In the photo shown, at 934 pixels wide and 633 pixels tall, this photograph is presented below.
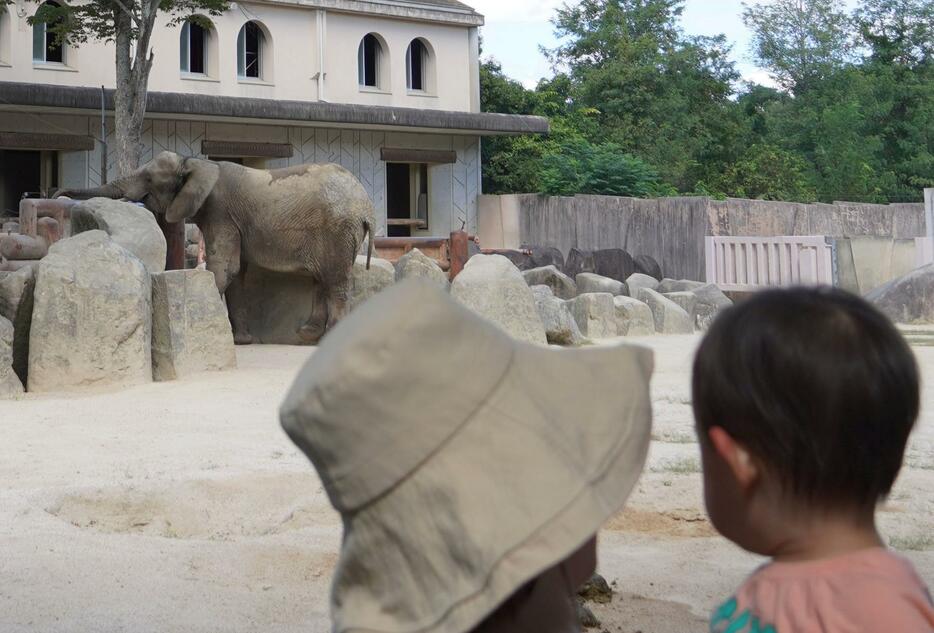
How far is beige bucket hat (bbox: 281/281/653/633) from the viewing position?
1.24 metres

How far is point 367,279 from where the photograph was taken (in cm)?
1270

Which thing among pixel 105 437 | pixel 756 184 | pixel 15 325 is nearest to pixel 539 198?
pixel 756 184

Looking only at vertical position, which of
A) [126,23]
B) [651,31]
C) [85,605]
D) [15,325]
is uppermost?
[651,31]

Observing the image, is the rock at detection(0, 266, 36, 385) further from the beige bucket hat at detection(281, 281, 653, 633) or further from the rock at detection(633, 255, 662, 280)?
the rock at detection(633, 255, 662, 280)

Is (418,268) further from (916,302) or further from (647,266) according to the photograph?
(647,266)

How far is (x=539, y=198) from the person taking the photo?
2441 cm

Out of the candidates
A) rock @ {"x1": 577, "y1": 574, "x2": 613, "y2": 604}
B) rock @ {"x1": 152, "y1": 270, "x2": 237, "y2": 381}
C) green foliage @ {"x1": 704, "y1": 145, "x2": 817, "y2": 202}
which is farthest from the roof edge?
rock @ {"x1": 577, "y1": 574, "x2": 613, "y2": 604}

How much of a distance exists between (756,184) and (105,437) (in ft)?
91.5

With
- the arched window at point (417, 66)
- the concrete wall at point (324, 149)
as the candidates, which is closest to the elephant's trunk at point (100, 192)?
the concrete wall at point (324, 149)

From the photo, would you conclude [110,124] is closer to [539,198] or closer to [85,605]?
[539,198]

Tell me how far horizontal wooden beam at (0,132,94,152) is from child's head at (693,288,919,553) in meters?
21.1

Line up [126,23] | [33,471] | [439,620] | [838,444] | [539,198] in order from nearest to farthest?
[439,620] < [838,444] < [33,471] < [126,23] < [539,198]

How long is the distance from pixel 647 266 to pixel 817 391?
20.6 meters

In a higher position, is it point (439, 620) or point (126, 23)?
point (126, 23)
